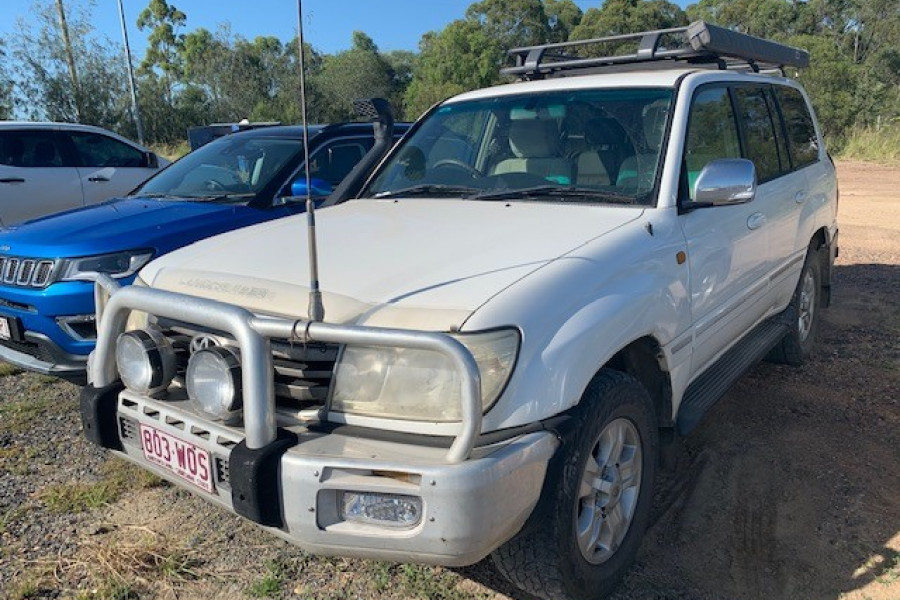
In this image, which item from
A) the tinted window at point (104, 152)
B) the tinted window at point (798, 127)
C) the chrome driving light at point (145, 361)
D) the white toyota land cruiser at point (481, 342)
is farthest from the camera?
the tinted window at point (104, 152)

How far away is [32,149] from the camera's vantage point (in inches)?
321

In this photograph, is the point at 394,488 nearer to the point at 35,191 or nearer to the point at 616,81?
the point at 616,81

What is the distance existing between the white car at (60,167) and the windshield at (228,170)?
9.70 ft

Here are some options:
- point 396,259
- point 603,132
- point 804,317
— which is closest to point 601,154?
point 603,132

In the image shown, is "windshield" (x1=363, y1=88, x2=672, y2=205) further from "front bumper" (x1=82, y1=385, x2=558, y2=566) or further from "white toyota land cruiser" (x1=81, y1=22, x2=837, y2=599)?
"front bumper" (x1=82, y1=385, x2=558, y2=566)

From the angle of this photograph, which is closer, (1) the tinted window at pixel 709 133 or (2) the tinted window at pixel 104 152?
(1) the tinted window at pixel 709 133

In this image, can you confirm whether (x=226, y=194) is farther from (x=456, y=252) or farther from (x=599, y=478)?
(x=599, y=478)

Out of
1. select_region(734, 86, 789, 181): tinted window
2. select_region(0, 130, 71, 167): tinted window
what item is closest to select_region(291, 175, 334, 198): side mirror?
select_region(734, 86, 789, 181): tinted window

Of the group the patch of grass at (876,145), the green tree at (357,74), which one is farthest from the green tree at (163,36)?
the patch of grass at (876,145)

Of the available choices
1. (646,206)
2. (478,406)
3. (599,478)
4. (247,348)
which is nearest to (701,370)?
(646,206)

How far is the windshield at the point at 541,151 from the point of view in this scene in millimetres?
3205

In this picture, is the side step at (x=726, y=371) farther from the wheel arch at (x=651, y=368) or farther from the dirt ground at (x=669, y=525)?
the dirt ground at (x=669, y=525)

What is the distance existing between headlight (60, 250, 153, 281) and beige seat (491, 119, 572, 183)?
2.29 meters

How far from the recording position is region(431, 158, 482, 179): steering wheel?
141 inches
